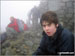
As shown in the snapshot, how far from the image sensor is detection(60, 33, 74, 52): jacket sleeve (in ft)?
6.53

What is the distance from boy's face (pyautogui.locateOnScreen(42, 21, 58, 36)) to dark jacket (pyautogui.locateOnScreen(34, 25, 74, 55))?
48mm

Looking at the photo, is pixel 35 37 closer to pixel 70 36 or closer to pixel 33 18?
pixel 33 18

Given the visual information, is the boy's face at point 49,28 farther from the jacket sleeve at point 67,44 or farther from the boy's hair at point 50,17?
the jacket sleeve at point 67,44

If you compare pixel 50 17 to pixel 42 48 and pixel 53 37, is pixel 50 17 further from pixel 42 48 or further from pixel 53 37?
pixel 42 48

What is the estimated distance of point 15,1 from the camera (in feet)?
6.73

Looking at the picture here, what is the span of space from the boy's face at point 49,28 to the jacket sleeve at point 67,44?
0.17 meters

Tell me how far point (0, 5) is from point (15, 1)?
0.22 m

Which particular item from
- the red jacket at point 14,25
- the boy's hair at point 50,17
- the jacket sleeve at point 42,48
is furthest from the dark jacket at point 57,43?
the red jacket at point 14,25

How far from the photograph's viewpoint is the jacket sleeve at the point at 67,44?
6.53 feet

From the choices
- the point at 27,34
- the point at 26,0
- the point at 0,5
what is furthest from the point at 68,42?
the point at 0,5

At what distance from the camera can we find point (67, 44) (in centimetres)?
199

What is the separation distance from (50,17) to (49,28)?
153 millimetres

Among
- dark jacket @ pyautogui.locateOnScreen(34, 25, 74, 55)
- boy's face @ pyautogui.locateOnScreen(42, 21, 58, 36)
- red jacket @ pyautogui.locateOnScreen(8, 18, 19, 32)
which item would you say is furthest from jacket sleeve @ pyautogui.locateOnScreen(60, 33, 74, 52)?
red jacket @ pyautogui.locateOnScreen(8, 18, 19, 32)

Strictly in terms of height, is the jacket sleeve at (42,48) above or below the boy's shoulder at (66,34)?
below
